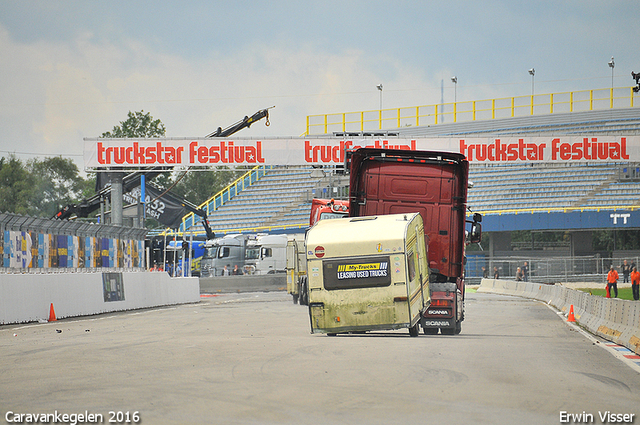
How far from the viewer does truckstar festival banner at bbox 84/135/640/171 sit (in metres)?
36.7

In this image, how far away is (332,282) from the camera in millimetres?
15023

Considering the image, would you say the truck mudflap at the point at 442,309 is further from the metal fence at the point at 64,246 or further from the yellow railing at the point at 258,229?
the yellow railing at the point at 258,229

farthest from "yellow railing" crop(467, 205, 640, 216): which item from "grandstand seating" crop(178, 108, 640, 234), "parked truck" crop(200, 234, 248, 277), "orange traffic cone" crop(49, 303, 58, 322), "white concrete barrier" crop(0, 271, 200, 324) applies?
"orange traffic cone" crop(49, 303, 58, 322)

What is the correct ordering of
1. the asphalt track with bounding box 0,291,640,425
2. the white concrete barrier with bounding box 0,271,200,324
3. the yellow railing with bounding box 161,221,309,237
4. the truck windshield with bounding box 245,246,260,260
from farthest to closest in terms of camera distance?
the yellow railing with bounding box 161,221,309,237 < the truck windshield with bounding box 245,246,260,260 < the white concrete barrier with bounding box 0,271,200,324 < the asphalt track with bounding box 0,291,640,425

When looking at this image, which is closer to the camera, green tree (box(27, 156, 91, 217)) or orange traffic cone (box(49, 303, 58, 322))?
orange traffic cone (box(49, 303, 58, 322))

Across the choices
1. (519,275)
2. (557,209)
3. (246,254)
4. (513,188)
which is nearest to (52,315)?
(246,254)

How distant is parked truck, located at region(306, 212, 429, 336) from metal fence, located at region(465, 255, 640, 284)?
3741 centimetres

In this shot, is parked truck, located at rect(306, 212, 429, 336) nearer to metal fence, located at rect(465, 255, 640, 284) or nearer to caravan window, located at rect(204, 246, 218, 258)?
metal fence, located at rect(465, 255, 640, 284)

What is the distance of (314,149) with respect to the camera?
3741 centimetres

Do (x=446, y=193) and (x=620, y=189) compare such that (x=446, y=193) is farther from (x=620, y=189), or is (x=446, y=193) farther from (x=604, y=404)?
(x=620, y=189)

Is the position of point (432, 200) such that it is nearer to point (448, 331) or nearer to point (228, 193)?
point (448, 331)

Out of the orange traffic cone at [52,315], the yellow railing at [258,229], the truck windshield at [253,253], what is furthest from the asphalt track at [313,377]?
the yellow railing at [258,229]

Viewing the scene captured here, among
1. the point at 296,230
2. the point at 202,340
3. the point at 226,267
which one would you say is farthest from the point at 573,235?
the point at 202,340

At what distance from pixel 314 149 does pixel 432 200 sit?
20.6 m
